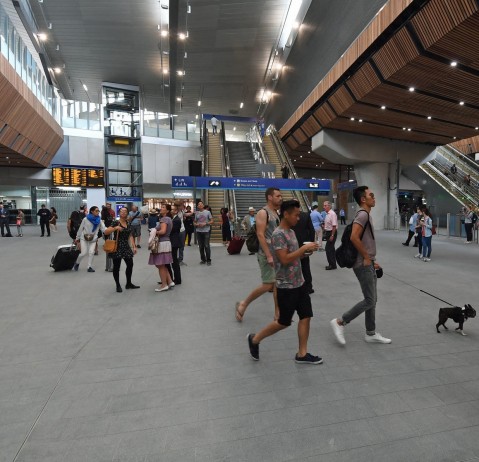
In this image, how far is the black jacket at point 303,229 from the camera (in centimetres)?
456

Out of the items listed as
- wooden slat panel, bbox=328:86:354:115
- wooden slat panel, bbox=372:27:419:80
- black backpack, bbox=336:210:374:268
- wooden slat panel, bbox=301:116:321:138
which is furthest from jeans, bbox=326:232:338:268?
wooden slat panel, bbox=301:116:321:138

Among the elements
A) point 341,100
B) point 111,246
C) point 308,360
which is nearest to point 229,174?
point 341,100

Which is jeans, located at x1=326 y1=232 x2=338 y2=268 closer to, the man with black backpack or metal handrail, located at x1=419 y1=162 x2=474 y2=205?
the man with black backpack

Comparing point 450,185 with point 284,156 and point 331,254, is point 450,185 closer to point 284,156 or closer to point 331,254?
point 284,156

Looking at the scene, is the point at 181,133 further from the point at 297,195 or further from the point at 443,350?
the point at 443,350

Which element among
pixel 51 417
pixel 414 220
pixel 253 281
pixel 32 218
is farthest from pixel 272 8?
pixel 32 218

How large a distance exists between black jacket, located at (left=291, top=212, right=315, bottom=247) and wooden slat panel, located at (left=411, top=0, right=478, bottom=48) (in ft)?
24.6

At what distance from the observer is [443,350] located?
3320mm

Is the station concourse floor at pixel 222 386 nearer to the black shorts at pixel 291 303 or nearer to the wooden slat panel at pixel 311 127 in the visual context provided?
the black shorts at pixel 291 303

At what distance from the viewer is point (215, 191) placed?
17.2m

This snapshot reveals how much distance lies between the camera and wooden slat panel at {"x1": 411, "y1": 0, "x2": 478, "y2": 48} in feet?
25.4

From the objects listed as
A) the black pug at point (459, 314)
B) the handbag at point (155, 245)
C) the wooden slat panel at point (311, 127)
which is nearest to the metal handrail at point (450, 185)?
the wooden slat panel at point (311, 127)

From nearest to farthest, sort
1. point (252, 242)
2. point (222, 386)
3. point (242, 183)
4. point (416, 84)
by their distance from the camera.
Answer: point (222, 386)
point (252, 242)
point (416, 84)
point (242, 183)

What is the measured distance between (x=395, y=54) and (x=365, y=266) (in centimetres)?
1023
